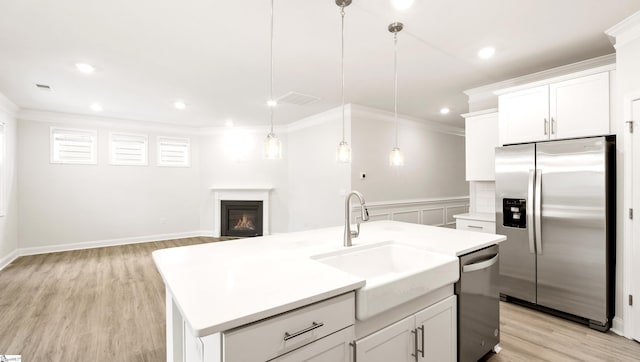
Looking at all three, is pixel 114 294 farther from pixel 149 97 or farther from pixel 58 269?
pixel 149 97

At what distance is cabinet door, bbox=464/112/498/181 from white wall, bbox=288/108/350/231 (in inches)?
69.8

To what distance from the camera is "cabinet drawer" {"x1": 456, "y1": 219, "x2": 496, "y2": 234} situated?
11.8 feet

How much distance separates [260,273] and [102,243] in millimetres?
6098

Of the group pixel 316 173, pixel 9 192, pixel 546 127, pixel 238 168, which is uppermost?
pixel 546 127

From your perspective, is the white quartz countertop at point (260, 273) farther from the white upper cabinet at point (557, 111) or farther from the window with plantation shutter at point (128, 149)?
the window with plantation shutter at point (128, 149)

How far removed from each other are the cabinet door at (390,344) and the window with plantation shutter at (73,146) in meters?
6.58

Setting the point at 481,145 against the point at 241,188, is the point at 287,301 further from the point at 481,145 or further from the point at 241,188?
the point at 241,188

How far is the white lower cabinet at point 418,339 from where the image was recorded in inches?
54.0

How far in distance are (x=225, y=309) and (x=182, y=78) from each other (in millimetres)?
3475

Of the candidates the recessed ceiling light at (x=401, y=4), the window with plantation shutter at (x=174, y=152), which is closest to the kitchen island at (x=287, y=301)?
the recessed ceiling light at (x=401, y=4)

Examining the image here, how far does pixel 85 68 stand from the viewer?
130 inches

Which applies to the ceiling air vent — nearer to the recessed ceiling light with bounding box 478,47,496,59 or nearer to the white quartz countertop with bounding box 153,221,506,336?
the recessed ceiling light with bounding box 478,47,496,59

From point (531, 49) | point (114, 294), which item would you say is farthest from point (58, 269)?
point (531, 49)

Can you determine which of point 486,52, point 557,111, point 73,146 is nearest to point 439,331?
point 557,111
